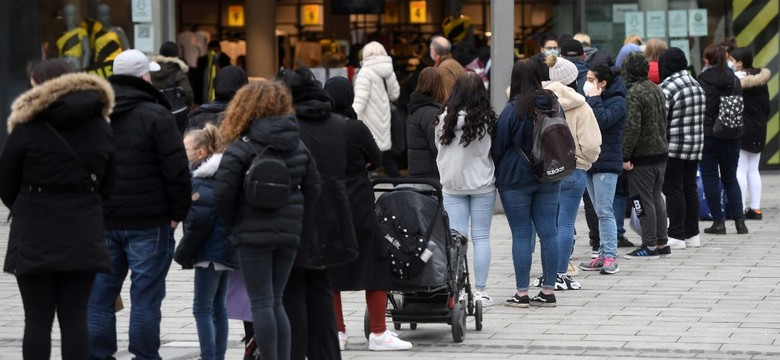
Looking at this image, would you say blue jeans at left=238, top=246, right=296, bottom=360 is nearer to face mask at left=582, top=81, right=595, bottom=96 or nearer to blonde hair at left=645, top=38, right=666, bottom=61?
face mask at left=582, top=81, right=595, bottom=96

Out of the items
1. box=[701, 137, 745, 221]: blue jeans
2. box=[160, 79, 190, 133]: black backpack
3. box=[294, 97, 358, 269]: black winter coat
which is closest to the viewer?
box=[294, 97, 358, 269]: black winter coat

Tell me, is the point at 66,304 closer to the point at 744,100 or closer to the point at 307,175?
the point at 307,175

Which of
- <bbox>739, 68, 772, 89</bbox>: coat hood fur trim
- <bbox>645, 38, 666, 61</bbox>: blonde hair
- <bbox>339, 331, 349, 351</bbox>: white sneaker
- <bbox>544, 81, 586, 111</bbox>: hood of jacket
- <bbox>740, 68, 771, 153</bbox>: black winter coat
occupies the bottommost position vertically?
<bbox>339, 331, 349, 351</bbox>: white sneaker

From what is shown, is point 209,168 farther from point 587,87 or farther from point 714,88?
point 714,88

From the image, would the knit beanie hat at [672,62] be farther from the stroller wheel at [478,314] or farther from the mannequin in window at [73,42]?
the mannequin in window at [73,42]

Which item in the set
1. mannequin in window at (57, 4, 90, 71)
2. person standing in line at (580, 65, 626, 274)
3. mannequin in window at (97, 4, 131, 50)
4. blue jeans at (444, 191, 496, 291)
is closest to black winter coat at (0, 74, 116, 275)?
blue jeans at (444, 191, 496, 291)

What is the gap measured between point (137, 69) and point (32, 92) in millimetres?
895

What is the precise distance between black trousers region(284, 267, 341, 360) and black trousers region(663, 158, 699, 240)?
6.03 metres

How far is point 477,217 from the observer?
10273mm

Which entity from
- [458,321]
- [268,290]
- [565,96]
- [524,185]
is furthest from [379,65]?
[268,290]

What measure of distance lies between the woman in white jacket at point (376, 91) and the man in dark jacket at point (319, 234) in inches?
298

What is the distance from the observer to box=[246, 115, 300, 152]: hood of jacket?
7.22 meters

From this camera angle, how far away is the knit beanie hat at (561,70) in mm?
11094

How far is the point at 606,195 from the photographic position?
39.2 feet
